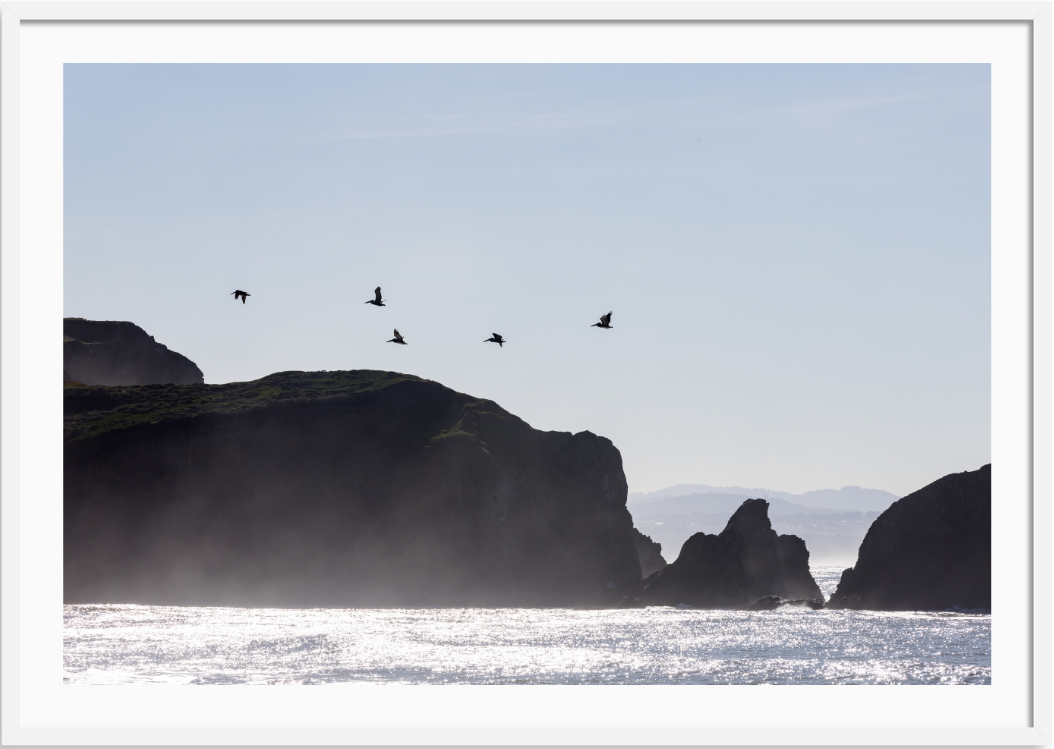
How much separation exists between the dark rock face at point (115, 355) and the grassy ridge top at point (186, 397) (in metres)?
30.0

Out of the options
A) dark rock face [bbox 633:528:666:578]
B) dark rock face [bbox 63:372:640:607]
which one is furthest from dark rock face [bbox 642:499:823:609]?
dark rock face [bbox 633:528:666:578]

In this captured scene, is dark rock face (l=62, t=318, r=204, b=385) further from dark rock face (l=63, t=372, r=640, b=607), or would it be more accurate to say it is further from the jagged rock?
the jagged rock

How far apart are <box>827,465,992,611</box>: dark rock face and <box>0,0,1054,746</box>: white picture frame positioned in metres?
67.0

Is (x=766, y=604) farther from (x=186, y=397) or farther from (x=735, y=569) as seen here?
(x=186, y=397)

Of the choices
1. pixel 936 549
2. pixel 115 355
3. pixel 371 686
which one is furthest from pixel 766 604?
pixel 115 355

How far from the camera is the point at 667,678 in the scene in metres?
37.0

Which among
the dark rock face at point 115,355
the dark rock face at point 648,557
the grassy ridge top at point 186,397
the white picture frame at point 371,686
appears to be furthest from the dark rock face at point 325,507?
the white picture frame at point 371,686

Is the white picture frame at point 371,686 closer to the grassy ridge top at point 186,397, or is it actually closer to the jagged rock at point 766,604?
the jagged rock at point 766,604

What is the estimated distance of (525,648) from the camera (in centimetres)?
4791

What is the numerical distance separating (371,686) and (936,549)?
7253cm

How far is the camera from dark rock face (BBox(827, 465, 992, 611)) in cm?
7612
